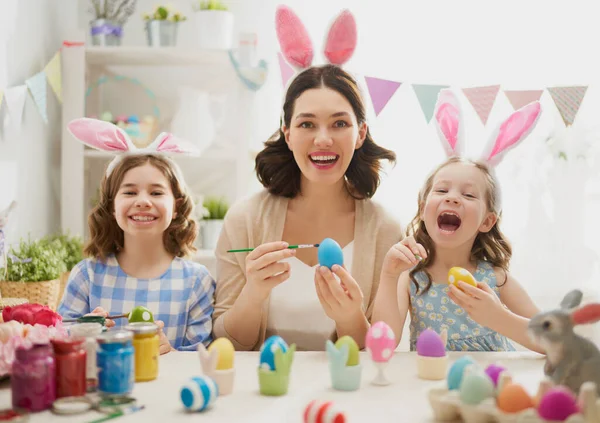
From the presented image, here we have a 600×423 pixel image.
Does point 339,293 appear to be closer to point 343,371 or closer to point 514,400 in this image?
point 343,371

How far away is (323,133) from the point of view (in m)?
1.53

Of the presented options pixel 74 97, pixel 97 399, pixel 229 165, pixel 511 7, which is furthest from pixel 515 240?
pixel 97 399

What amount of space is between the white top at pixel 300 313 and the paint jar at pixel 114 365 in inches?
27.1

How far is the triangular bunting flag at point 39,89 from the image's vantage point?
7.76 feet

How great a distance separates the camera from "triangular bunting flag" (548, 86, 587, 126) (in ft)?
6.75

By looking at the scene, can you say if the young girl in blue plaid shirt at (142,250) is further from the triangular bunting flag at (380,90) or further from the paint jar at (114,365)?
the triangular bunting flag at (380,90)

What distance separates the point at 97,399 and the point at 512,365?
76cm

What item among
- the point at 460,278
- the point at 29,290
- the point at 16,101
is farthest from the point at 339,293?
the point at 16,101

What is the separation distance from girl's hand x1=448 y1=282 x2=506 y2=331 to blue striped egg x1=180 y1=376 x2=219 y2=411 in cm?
57

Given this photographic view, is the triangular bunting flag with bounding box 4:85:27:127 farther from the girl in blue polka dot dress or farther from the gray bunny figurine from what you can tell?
the gray bunny figurine

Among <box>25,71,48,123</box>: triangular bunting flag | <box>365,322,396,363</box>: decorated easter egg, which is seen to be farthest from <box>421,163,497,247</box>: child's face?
<box>25,71,48,123</box>: triangular bunting flag

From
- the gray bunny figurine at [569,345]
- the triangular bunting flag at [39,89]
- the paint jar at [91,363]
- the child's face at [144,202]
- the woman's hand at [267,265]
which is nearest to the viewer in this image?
the gray bunny figurine at [569,345]

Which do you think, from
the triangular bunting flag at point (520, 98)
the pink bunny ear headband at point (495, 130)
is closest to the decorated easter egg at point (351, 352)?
the pink bunny ear headband at point (495, 130)

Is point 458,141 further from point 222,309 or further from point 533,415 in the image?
point 533,415
